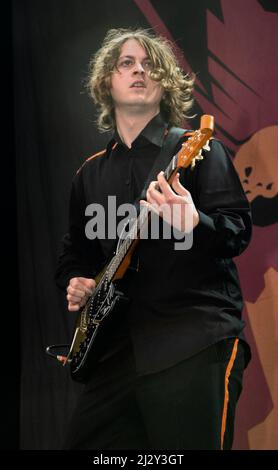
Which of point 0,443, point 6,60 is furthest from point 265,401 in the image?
point 6,60

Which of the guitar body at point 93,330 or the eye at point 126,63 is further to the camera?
the eye at point 126,63

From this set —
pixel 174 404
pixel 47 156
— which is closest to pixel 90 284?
pixel 174 404

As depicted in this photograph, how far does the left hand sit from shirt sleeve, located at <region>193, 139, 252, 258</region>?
0.05 meters

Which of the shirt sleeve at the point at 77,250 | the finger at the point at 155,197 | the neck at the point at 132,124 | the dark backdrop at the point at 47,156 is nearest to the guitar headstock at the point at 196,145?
the finger at the point at 155,197

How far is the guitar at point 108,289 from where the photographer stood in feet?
5.78

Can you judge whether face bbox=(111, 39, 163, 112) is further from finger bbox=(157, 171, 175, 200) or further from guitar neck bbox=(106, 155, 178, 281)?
finger bbox=(157, 171, 175, 200)

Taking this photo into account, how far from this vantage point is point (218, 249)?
1.78 m

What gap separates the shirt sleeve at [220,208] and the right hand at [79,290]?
17.6 inches

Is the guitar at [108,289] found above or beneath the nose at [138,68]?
beneath

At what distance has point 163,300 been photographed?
6.35 ft

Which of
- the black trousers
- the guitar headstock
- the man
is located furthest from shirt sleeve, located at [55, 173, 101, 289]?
the guitar headstock

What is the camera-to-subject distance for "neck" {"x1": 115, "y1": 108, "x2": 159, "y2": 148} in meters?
2.26

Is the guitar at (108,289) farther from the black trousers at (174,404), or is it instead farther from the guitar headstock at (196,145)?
the black trousers at (174,404)

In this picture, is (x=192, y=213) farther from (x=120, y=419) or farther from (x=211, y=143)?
(x=120, y=419)
